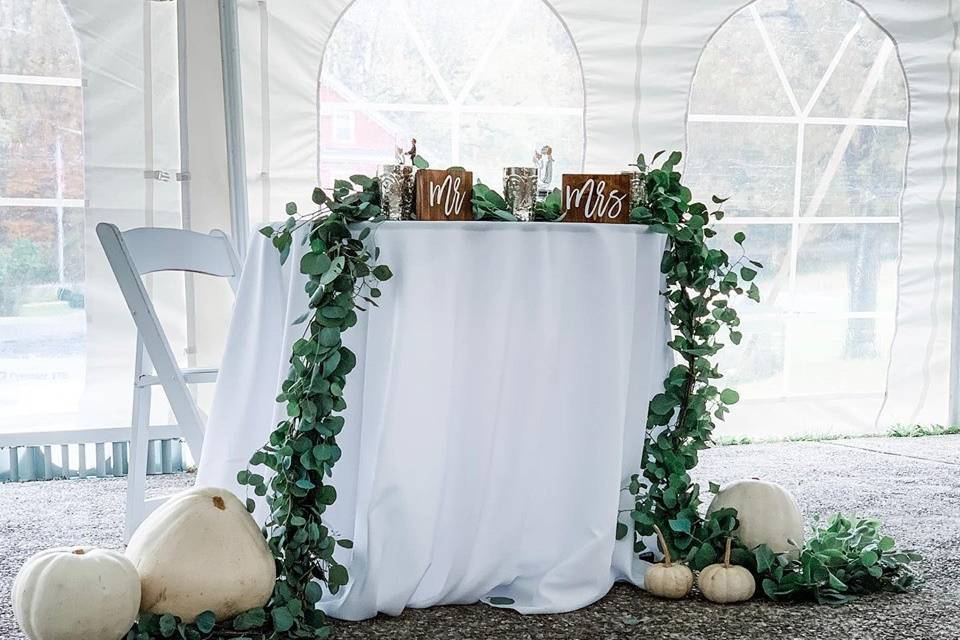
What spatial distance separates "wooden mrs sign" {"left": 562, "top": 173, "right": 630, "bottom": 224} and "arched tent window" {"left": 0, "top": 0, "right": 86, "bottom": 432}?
2184mm

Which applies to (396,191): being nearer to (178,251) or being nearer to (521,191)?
(521,191)

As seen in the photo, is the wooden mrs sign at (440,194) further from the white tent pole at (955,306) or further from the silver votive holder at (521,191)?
the white tent pole at (955,306)

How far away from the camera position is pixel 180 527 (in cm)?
220

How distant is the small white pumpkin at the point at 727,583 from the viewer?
8.03ft

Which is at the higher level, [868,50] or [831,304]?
[868,50]

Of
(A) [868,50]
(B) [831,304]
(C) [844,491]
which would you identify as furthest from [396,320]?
(A) [868,50]

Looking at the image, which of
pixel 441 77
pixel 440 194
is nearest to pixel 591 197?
pixel 440 194

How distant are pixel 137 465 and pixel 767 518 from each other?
173cm

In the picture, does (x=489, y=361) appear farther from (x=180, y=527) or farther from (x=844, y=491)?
(x=844, y=491)

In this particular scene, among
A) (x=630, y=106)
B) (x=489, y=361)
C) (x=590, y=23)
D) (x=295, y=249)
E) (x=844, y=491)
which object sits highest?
(x=590, y=23)

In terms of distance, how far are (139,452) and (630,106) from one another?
8.11 feet

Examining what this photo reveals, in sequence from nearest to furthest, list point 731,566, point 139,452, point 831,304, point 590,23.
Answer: point 731,566 < point 139,452 < point 590,23 < point 831,304

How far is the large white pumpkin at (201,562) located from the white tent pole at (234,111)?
173 centimetres

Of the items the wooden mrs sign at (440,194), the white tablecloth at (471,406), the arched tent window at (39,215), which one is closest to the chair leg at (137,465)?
the white tablecloth at (471,406)
